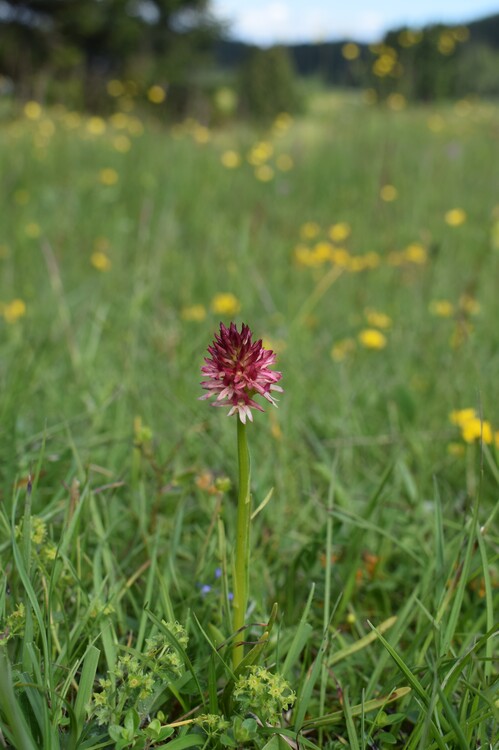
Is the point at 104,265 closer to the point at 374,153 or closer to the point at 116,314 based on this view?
the point at 116,314

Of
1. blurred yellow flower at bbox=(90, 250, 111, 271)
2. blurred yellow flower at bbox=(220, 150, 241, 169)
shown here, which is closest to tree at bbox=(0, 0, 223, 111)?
blurred yellow flower at bbox=(220, 150, 241, 169)

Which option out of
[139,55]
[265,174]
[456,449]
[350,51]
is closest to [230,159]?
[265,174]

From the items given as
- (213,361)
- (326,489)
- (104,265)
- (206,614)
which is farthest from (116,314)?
(213,361)

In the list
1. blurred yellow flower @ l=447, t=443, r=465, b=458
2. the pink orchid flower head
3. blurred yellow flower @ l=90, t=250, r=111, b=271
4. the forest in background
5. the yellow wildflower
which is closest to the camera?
the pink orchid flower head

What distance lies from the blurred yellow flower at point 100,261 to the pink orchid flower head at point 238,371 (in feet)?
7.17

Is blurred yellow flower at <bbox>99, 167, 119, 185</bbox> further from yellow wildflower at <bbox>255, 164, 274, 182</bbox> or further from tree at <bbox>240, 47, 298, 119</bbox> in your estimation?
tree at <bbox>240, 47, 298, 119</bbox>

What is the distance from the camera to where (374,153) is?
492 centimetres

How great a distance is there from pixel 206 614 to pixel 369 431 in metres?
0.79

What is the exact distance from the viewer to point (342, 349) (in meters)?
2.03

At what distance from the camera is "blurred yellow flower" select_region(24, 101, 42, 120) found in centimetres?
518

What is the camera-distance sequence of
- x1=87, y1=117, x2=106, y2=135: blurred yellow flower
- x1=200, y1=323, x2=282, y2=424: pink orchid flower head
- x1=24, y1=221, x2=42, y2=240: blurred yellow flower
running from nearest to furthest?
x1=200, y1=323, x2=282, y2=424: pink orchid flower head → x1=24, y1=221, x2=42, y2=240: blurred yellow flower → x1=87, y1=117, x2=106, y2=135: blurred yellow flower

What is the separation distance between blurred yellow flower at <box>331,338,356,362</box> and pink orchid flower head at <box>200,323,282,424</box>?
1321 mm

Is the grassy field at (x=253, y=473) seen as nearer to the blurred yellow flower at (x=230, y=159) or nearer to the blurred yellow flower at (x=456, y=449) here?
the blurred yellow flower at (x=456, y=449)

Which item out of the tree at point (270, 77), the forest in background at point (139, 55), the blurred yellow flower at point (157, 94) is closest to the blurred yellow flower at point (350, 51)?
the blurred yellow flower at point (157, 94)
